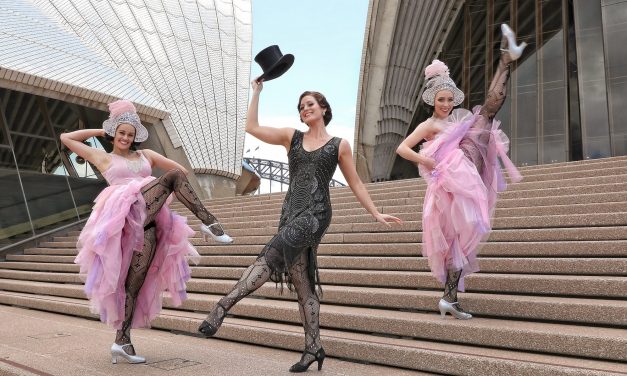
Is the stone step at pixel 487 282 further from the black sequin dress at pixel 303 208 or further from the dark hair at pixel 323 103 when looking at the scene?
the dark hair at pixel 323 103

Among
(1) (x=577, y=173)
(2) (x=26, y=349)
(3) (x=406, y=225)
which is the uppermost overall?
(1) (x=577, y=173)

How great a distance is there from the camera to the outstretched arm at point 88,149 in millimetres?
3556

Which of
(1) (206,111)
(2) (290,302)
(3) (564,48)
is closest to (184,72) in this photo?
(1) (206,111)

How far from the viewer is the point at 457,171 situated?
3.76m

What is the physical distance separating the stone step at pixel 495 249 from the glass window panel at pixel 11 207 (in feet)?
16.8

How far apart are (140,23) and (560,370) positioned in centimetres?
1857

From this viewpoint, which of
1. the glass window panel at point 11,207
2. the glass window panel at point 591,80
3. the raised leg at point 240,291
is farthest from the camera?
the glass window panel at point 591,80

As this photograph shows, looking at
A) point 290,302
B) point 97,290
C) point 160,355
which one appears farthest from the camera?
point 290,302

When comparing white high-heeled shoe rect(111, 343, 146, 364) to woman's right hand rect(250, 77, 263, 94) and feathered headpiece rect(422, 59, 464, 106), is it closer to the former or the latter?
woman's right hand rect(250, 77, 263, 94)

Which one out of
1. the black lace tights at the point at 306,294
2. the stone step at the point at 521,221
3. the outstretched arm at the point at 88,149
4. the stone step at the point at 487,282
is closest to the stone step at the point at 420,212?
the stone step at the point at 521,221

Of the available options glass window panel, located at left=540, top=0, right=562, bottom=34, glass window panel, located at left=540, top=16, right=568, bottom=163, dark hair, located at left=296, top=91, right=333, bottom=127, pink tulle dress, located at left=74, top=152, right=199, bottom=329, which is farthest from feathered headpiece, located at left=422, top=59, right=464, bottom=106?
glass window panel, located at left=540, top=0, right=562, bottom=34

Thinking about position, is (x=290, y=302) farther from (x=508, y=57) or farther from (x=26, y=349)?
(x=508, y=57)

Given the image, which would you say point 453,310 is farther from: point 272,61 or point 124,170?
point 124,170

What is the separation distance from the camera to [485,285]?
4156 millimetres
